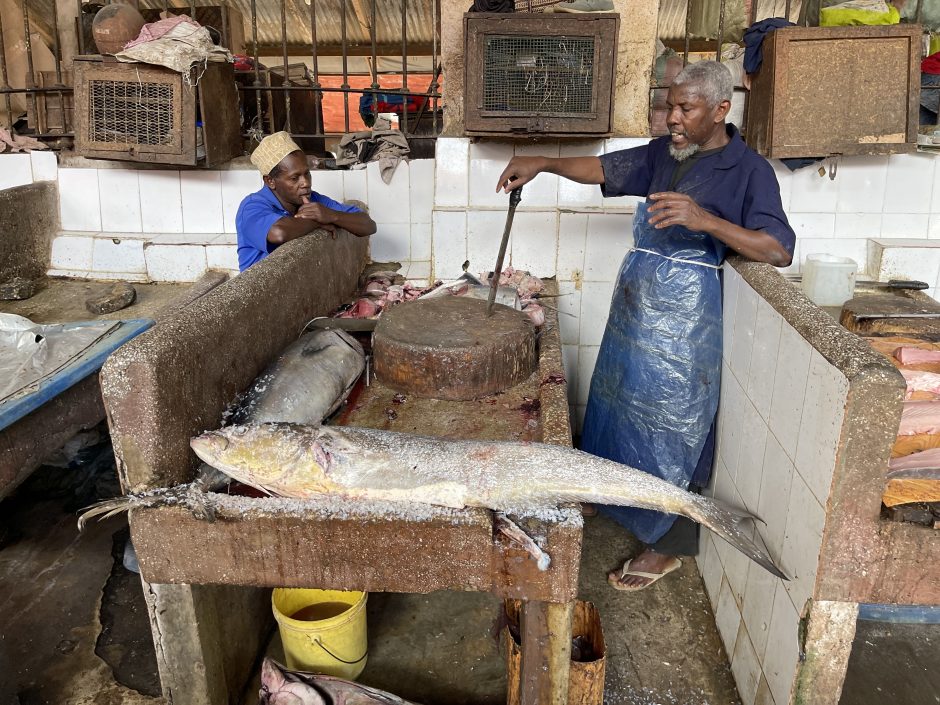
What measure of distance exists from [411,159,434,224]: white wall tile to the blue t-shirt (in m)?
1.23

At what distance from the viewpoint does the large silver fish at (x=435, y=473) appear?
7.33 ft

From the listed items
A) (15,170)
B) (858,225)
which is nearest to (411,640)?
(858,225)

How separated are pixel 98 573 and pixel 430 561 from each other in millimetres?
2318

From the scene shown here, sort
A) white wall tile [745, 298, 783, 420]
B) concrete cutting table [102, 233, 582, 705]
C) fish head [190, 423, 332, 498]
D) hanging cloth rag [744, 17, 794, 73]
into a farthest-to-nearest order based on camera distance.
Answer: hanging cloth rag [744, 17, 794, 73] < white wall tile [745, 298, 783, 420] < fish head [190, 423, 332, 498] < concrete cutting table [102, 233, 582, 705]

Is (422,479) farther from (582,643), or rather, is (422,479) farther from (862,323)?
(862,323)

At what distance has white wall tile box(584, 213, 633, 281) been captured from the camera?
4469 mm

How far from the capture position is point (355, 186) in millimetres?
5016

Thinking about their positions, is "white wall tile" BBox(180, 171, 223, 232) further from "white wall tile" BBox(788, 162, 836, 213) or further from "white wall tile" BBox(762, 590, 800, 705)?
"white wall tile" BBox(762, 590, 800, 705)

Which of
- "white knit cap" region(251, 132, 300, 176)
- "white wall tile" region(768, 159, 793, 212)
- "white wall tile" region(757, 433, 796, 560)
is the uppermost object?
"white knit cap" region(251, 132, 300, 176)

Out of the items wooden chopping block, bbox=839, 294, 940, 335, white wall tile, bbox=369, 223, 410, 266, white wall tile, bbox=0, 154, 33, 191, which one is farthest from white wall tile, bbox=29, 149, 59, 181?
wooden chopping block, bbox=839, 294, 940, 335

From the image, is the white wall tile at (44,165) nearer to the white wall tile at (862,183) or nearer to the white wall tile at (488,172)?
the white wall tile at (488,172)

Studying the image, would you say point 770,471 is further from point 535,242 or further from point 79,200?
point 79,200

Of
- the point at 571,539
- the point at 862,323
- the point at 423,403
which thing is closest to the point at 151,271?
the point at 423,403

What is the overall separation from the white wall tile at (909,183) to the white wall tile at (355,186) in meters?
3.34
